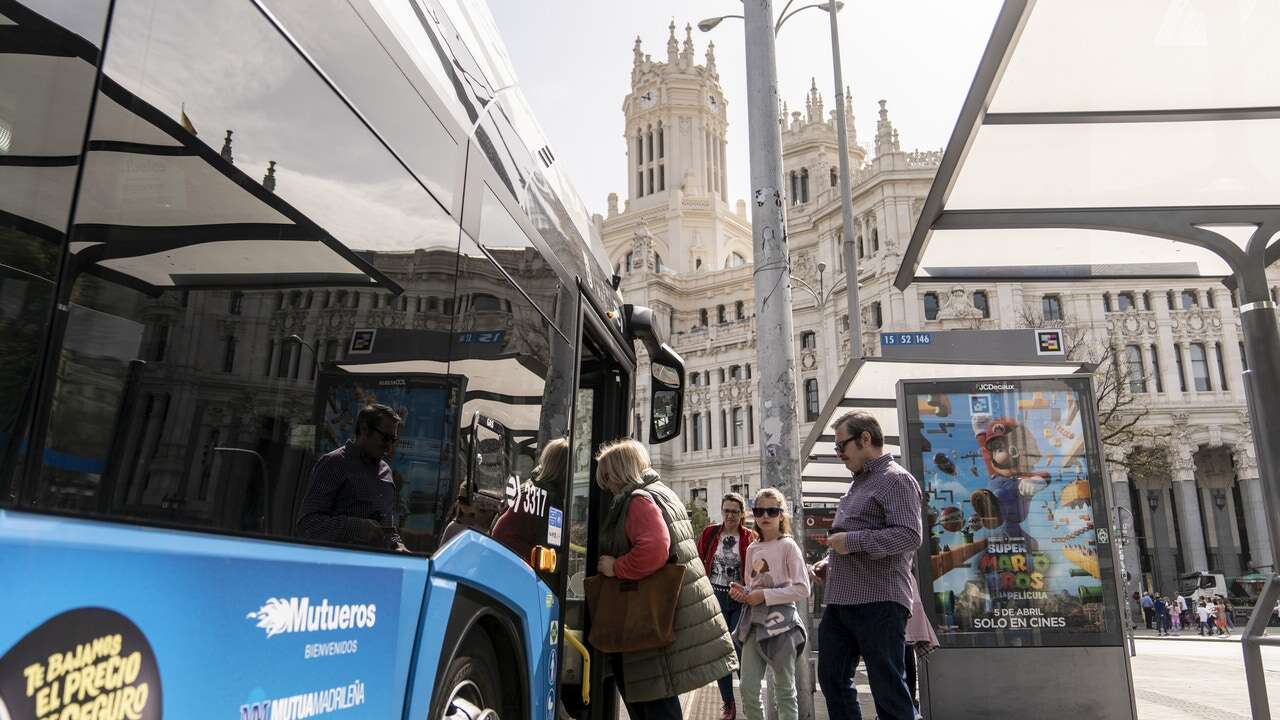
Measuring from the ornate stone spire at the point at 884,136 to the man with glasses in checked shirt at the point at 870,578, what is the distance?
46308 mm

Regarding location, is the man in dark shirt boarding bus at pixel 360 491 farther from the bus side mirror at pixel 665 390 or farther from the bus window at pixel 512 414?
the bus side mirror at pixel 665 390

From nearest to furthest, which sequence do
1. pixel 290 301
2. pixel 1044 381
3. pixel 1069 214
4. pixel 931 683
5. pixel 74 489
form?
pixel 74 489
pixel 290 301
pixel 1069 214
pixel 931 683
pixel 1044 381

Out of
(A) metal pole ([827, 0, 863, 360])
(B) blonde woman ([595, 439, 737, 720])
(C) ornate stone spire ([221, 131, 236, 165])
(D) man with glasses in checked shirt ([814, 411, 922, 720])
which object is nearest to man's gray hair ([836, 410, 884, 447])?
(D) man with glasses in checked shirt ([814, 411, 922, 720])

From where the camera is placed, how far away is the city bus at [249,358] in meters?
1.49

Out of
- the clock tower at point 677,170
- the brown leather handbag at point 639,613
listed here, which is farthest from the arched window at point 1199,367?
the brown leather handbag at point 639,613

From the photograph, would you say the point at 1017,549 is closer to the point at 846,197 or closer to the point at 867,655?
the point at 867,655

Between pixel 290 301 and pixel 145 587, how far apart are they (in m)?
0.73

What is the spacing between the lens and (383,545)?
252 cm

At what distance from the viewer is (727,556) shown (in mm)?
7812

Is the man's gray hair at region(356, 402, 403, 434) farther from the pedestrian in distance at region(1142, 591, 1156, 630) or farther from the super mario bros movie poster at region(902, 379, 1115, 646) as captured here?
the pedestrian in distance at region(1142, 591, 1156, 630)

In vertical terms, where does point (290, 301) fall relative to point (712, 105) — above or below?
below

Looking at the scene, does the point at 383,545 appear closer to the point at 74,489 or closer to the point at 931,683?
the point at 74,489

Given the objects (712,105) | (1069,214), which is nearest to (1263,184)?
(1069,214)

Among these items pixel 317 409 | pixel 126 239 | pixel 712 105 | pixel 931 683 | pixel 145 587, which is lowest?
pixel 931 683
